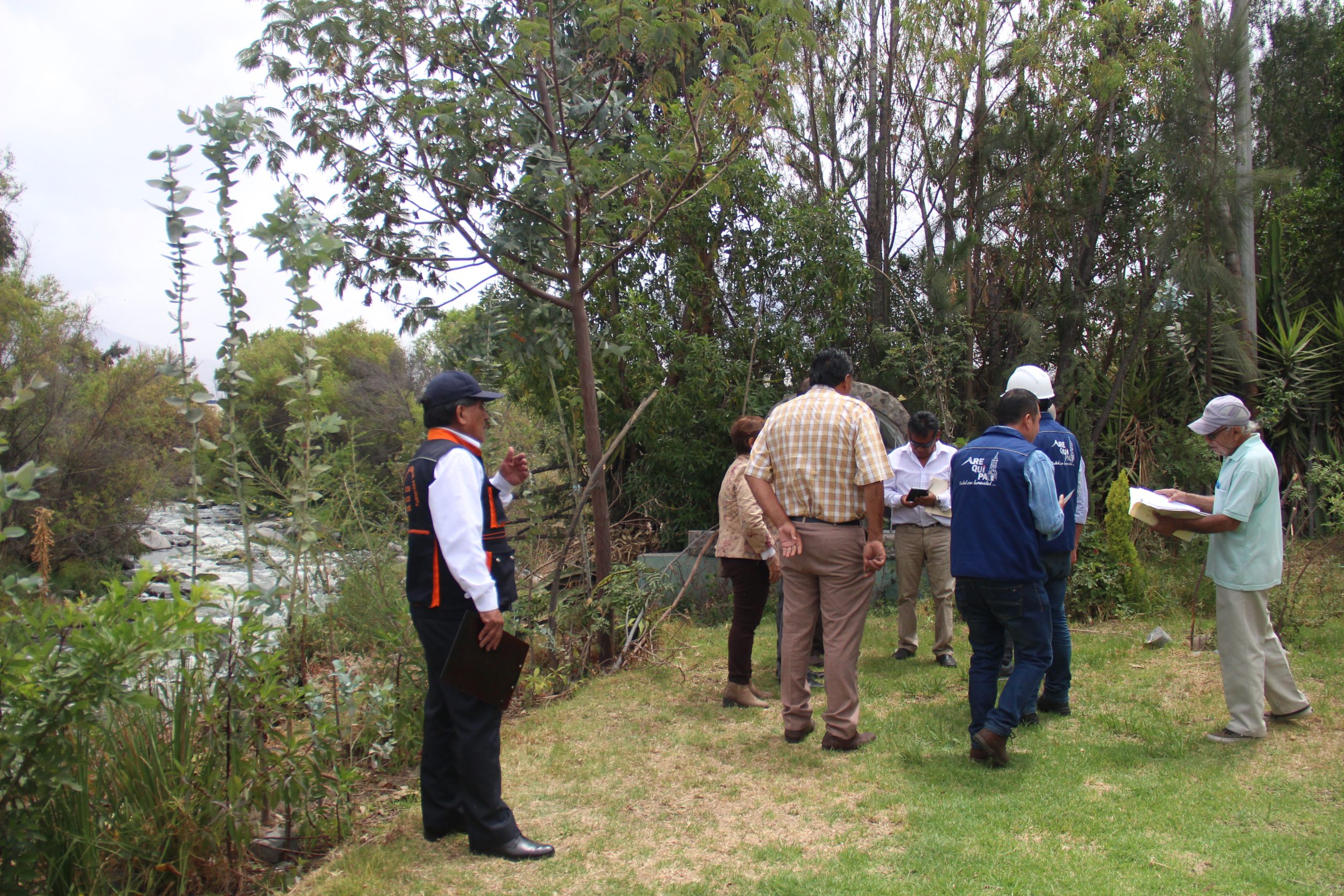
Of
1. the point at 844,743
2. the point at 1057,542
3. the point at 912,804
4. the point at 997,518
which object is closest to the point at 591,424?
the point at 844,743

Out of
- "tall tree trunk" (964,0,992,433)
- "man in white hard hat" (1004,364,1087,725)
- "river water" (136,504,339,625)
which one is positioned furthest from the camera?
"tall tree trunk" (964,0,992,433)

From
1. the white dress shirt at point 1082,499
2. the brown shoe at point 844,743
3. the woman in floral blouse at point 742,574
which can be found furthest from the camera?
the woman in floral blouse at point 742,574

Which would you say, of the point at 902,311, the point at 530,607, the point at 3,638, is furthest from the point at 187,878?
the point at 902,311

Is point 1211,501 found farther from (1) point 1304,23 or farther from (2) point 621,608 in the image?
(1) point 1304,23

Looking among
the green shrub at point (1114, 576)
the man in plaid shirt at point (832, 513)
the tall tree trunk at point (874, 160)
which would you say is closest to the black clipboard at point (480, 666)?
the man in plaid shirt at point (832, 513)

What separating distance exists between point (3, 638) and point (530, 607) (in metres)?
3.48

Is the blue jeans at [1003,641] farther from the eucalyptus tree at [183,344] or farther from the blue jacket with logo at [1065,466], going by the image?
the eucalyptus tree at [183,344]

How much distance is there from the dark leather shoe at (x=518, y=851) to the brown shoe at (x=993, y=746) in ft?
6.94

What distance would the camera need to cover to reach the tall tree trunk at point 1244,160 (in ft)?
30.8

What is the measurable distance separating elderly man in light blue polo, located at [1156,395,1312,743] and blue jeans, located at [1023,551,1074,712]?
22.8 inches

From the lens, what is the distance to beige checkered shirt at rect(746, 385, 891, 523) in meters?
4.63

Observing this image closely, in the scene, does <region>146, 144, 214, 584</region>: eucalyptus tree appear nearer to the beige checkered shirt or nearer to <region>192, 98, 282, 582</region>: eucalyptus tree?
<region>192, 98, 282, 582</region>: eucalyptus tree

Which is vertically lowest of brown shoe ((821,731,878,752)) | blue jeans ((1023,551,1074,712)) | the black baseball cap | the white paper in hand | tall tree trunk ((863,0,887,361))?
brown shoe ((821,731,878,752))

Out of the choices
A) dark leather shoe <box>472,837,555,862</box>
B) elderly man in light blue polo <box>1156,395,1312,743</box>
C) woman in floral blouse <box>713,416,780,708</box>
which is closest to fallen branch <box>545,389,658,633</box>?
woman in floral blouse <box>713,416,780,708</box>
